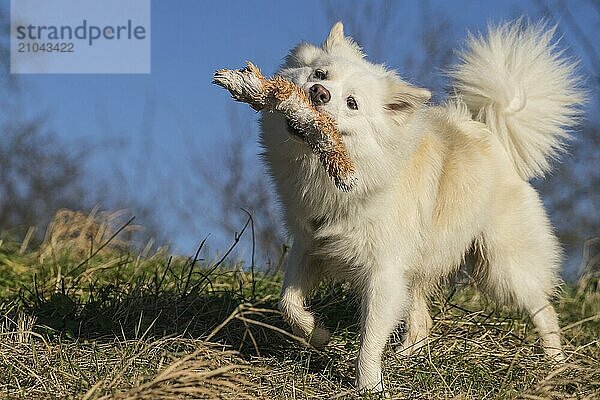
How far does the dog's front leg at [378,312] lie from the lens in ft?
13.7

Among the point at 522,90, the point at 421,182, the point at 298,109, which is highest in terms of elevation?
the point at 522,90

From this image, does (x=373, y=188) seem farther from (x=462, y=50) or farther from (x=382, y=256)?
(x=462, y=50)

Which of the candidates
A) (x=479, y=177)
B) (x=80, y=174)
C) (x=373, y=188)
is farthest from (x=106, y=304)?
(x=80, y=174)

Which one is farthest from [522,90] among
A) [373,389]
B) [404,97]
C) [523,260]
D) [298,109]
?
[373,389]

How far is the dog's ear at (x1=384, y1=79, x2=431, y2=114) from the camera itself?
13.8 ft

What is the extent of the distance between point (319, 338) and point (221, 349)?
585 mm

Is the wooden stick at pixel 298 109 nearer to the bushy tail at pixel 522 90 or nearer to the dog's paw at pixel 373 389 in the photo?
the dog's paw at pixel 373 389

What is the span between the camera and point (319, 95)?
3926 mm

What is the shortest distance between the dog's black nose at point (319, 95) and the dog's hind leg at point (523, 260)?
1707 millimetres

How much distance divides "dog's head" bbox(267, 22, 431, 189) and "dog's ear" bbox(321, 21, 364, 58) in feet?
0.26

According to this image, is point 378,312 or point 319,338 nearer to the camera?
point 378,312

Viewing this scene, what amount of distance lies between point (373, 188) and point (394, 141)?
266mm

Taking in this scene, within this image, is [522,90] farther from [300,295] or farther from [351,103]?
[300,295]

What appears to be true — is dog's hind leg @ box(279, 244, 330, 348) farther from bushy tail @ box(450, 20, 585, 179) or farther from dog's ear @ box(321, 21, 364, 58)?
bushy tail @ box(450, 20, 585, 179)
